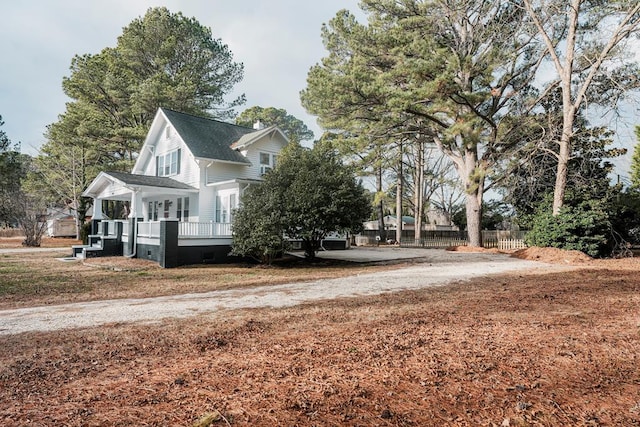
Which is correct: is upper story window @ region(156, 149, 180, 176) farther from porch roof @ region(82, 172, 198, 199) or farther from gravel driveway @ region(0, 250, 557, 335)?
gravel driveway @ region(0, 250, 557, 335)

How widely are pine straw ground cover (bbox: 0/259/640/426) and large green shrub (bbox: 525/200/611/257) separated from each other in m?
11.9

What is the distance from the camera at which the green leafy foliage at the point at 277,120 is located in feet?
144

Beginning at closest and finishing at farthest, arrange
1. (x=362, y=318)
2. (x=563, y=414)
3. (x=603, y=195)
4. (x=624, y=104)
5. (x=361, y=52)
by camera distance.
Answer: (x=563, y=414) → (x=362, y=318) → (x=624, y=104) → (x=603, y=195) → (x=361, y=52)

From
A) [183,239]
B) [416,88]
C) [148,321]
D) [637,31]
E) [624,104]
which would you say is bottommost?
[148,321]

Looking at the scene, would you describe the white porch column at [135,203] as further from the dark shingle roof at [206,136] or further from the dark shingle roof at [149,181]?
the dark shingle roof at [206,136]

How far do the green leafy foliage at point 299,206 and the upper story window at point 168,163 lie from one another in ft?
28.1

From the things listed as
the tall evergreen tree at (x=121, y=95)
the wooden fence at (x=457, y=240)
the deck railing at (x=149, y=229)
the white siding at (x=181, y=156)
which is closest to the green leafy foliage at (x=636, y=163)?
the wooden fence at (x=457, y=240)

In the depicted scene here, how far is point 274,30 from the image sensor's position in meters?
14.8

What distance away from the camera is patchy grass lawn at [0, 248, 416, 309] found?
26.2 feet

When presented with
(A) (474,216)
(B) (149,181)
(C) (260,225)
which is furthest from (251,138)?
(A) (474,216)

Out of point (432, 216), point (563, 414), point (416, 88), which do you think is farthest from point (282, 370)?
point (432, 216)

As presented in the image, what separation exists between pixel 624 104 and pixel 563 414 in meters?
17.8

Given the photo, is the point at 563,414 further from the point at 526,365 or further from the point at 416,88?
the point at 416,88

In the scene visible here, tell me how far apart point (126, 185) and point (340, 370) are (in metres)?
16.0
